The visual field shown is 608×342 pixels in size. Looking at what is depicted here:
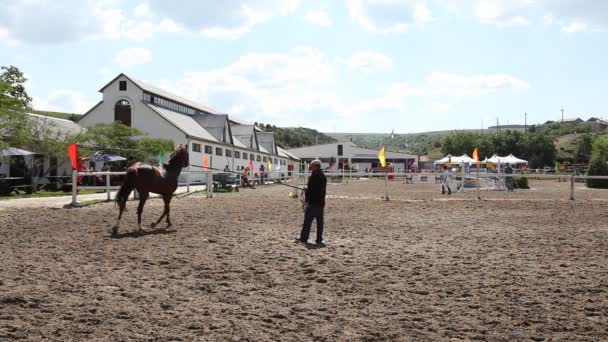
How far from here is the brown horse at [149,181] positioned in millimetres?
12164

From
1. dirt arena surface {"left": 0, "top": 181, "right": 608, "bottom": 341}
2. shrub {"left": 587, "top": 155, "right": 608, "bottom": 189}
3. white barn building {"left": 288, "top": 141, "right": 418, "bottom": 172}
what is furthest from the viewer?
white barn building {"left": 288, "top": 141, "right": 418, "bottom": 172}

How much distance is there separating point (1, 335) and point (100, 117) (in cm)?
4546

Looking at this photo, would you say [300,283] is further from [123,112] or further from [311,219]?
[123,112]

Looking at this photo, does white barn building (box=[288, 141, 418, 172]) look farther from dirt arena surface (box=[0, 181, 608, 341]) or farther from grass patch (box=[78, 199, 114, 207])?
dirt arena surface (box=[0, 181, 608, 341])

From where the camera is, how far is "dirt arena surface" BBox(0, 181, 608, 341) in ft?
16.9

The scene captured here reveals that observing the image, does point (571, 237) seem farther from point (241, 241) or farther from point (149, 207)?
point (149, 207)

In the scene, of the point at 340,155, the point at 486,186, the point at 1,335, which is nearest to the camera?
the point at 1,335

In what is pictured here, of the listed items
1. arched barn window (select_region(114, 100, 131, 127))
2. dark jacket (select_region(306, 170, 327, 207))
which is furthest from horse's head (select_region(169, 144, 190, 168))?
arched barn window (select_region(114, 100, 131, 127))

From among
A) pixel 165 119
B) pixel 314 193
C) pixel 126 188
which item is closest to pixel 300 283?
pixel 314 193

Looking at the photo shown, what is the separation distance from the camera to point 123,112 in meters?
47.2

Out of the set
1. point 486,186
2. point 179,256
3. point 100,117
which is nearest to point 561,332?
point 179,256

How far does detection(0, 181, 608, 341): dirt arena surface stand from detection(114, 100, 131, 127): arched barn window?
3522cm

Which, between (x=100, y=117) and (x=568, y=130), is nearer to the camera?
(x=100, y=117)

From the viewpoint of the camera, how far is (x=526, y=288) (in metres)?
6.79
